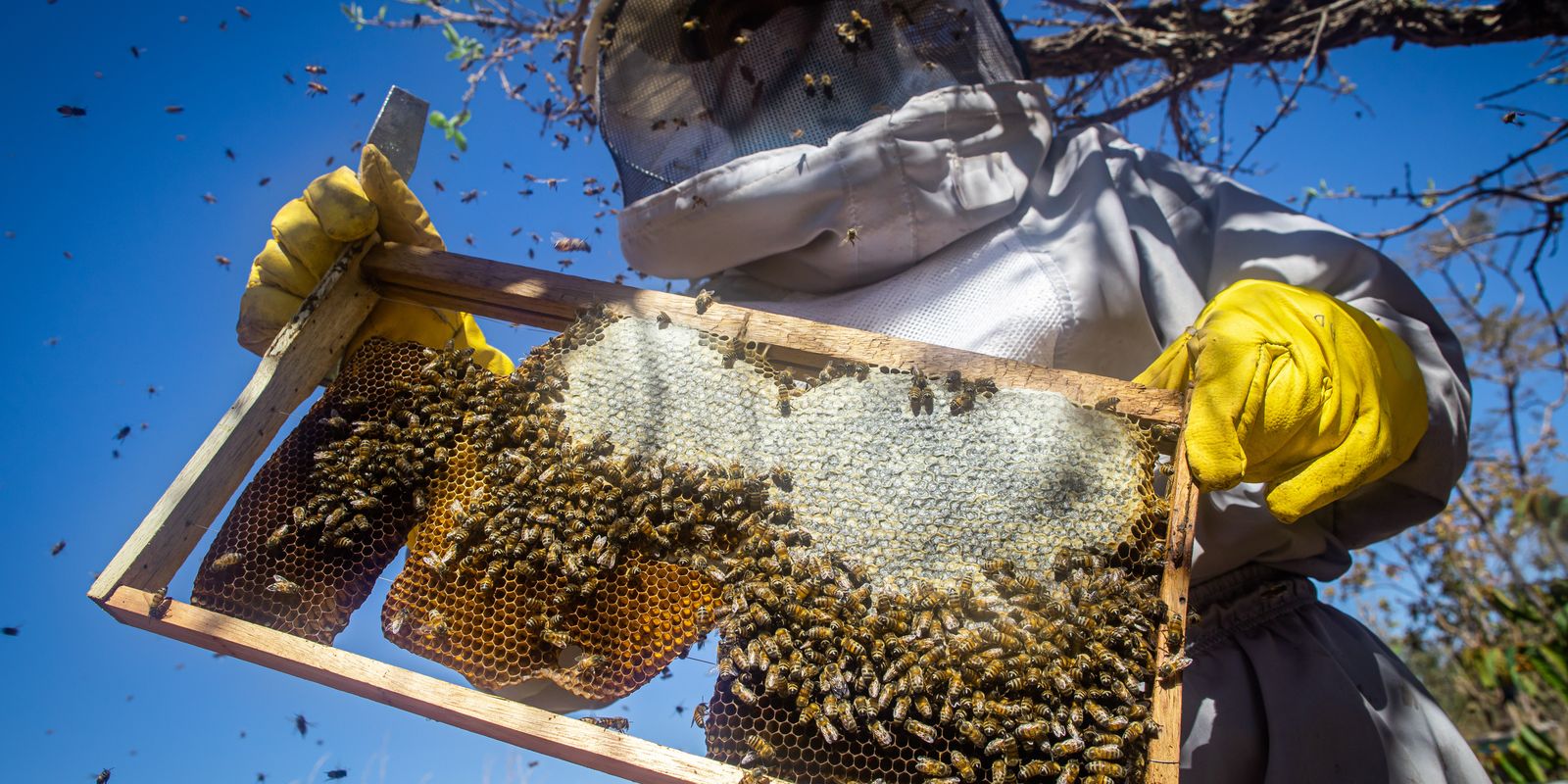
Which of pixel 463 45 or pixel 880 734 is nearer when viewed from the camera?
pixel 880 734

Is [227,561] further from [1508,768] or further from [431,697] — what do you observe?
[1508,768]

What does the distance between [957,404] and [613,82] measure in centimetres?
229

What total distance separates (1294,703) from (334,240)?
3611 mm

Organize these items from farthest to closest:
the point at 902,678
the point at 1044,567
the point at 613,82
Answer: the point at 613,82
the point at 1044,567
the point at 902,678

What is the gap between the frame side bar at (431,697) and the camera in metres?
1.98

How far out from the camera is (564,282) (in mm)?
2762

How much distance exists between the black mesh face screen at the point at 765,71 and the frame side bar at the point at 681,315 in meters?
0.88

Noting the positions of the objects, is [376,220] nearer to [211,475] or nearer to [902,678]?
[211,475]

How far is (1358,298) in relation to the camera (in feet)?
9.41

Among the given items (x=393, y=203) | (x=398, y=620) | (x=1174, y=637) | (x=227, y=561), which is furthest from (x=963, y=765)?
(x=393, y=203)

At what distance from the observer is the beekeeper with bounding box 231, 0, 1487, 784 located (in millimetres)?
2422

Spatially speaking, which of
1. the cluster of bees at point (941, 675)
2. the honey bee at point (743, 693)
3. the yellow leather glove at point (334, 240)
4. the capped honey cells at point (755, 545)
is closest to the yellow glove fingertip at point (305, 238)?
the yellow leather glove at point (334, 240)

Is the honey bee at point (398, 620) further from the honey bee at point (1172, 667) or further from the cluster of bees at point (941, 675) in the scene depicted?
the honey bee at point (1172, 667)

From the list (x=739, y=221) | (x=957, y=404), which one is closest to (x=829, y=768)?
(x=957, y=404)
